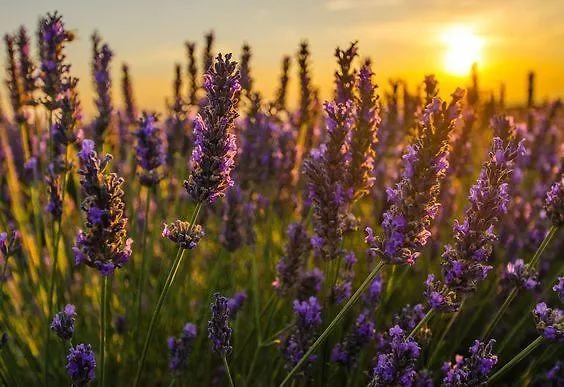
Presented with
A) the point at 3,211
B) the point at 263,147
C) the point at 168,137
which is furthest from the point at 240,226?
the point at 3,211

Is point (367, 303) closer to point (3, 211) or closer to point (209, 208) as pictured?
point (209, 208)

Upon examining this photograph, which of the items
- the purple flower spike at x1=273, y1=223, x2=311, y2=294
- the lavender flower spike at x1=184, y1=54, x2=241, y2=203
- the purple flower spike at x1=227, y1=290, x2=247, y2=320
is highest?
the lavender flower spike at x1=184, y1=54, x2=241, y2=203

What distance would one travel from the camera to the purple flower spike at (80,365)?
2088mm

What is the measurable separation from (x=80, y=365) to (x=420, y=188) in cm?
135

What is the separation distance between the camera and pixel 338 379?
3.36 m

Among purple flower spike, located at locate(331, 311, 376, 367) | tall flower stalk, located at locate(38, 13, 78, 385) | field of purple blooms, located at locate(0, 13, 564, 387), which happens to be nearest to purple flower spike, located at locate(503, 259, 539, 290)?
field of purple blooms, located at locate(0, 13, 564, 387)

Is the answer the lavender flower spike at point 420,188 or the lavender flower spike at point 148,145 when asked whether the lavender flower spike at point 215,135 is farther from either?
the lavender flower spike at point 148,145

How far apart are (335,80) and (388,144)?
2.02m

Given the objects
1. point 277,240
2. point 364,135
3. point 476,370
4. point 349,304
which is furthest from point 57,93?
point 277,240

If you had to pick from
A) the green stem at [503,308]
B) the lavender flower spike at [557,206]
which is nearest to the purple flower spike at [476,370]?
the green stem at [503,308]

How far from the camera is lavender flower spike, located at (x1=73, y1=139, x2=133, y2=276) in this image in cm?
186

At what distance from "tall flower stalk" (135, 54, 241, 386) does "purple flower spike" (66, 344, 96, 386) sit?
0.38 metres

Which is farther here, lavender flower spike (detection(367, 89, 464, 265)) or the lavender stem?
the lavender stem

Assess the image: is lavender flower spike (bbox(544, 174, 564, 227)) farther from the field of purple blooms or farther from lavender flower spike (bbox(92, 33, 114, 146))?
lavender flower spike (bbox(92, 33, 114, 146))
